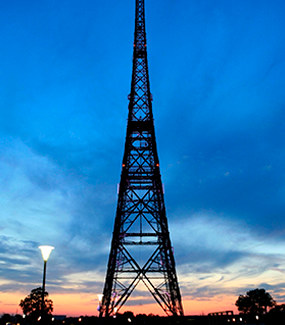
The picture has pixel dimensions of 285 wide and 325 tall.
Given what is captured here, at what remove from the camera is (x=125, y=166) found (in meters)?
27.3

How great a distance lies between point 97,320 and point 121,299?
2277 millimetres

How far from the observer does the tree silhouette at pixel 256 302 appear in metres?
64.0

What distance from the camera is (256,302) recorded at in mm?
64312

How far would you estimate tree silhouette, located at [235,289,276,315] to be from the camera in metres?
64.0

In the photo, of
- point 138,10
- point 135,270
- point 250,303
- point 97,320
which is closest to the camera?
point 97,320

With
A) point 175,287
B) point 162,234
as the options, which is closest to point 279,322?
point 175,287

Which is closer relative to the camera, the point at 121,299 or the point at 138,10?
the point at 121,299

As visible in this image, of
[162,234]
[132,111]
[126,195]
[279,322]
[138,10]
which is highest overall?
[138,10]

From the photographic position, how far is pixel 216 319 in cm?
1809

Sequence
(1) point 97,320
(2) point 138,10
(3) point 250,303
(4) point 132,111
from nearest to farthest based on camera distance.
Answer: (1) point 97,320 → (4) point 132,111 → (2) point 138,10 → (3) point 250,303

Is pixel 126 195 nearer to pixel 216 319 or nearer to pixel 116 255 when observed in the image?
pixel 116 255

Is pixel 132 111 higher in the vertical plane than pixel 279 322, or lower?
higher

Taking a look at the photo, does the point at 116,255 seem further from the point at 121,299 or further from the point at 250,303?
the point at 250,303

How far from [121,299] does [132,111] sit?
54.8 feet
